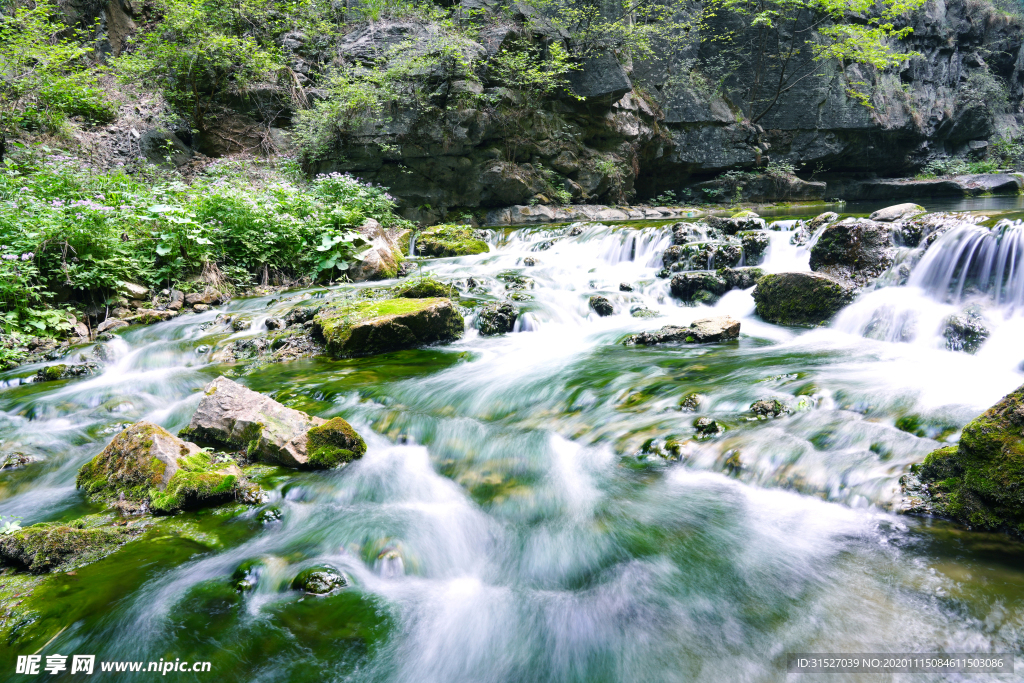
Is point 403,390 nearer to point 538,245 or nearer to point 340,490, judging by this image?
point 340,490

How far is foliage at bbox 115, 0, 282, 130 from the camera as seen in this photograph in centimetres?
1385

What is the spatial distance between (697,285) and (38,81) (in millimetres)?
14664

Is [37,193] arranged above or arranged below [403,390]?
above

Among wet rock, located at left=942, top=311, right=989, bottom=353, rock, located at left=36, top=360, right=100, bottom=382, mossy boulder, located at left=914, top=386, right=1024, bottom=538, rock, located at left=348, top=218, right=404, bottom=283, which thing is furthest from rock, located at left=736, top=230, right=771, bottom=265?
rock, located at left=36, top=360, right=100, bottom=382

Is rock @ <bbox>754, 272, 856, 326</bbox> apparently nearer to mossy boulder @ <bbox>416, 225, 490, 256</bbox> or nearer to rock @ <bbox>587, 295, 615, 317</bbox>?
rock @ <bbox>587, 295, 615, 317</bbox>

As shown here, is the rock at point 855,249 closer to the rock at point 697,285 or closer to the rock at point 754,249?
the rock at point 697,285

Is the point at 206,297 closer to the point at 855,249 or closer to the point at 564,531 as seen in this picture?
the point at 564,531

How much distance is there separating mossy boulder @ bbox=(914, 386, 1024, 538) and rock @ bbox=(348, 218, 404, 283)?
8.56 metres

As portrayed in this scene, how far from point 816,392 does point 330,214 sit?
29.7 ft

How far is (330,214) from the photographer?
9.98 metres

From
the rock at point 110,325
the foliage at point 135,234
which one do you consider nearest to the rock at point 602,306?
the foliage at point 135,234

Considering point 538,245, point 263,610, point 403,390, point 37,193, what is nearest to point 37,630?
point 263,610

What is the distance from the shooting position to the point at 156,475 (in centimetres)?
298

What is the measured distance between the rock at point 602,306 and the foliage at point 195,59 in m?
13.0
